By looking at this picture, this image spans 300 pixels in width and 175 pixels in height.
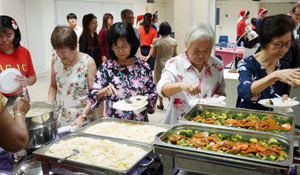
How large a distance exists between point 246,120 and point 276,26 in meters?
0.64

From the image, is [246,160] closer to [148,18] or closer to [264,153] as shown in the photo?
[264,153]

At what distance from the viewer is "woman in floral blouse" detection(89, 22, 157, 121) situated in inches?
65.2

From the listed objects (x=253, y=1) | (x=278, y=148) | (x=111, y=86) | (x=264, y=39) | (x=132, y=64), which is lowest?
(x=278, y=148)

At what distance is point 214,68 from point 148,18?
3.45 metres

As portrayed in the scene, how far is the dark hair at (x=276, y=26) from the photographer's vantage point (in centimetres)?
150

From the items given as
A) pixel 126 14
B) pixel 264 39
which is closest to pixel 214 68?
pixel 264 39

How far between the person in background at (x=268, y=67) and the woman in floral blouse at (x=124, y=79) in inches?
24.3

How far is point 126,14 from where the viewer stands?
13.2 ft

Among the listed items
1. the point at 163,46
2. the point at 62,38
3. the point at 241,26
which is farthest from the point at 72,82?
the point at 241,26

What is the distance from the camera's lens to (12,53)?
2.11m

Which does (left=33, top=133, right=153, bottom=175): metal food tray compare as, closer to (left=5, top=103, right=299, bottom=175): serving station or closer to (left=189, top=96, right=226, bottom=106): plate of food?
(left=5, top=103, right=299, bottom=175): serving station

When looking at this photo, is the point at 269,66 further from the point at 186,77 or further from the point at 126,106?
the point at 126,106

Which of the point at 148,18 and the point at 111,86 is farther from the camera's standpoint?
the point at 148,18

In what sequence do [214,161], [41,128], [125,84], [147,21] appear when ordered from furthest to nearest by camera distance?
[147,21], [125,84], [41,128], [214,161]
